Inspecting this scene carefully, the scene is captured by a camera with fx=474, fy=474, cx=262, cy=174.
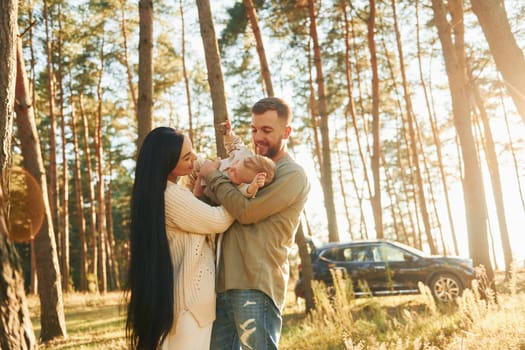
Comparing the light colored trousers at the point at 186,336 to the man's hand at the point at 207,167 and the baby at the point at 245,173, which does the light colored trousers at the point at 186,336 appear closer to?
the baby at the point at 245,173

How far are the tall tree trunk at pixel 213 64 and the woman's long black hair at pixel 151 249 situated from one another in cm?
327

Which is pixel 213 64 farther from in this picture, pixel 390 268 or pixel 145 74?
pixel 390 268

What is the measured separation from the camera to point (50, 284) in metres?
8.75

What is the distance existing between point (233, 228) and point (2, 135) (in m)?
1.99

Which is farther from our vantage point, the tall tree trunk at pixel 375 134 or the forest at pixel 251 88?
the tall tree trunk at pixel 375 134

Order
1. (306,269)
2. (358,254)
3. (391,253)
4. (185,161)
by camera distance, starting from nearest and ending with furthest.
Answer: (185,161)
(306,269)
(391,253)
(358,254)

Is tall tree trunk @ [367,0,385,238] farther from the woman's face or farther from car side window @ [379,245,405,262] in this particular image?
the woman's face

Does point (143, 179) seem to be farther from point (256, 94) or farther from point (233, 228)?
point (256, 94)

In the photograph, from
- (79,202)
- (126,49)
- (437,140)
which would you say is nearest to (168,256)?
(126,49)

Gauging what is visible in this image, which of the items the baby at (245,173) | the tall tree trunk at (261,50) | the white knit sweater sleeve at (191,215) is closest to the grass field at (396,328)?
the white knit sweater sleeve at (191,215)

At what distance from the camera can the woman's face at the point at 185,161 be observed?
2820mm

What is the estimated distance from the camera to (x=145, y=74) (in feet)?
22.3

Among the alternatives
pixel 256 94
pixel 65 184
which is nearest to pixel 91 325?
pixel 65 184

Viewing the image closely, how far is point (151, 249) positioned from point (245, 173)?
0.68 metres
